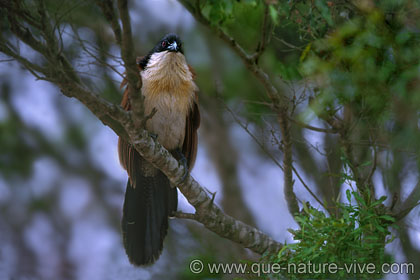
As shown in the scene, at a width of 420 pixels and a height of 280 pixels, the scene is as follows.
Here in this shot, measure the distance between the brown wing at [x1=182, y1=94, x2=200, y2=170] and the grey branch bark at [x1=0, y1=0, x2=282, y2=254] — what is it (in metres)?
0.77

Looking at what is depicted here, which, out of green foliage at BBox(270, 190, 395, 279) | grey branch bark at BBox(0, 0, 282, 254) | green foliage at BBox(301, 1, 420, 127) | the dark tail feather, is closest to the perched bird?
the dark tail feather

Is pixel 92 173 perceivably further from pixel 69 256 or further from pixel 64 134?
pixel 69 256

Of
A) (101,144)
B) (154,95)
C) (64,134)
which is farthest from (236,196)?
(64,134)

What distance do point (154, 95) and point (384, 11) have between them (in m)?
1.59

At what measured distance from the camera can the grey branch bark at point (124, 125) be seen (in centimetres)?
200

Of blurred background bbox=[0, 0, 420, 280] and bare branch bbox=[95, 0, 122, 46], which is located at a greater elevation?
blurred background bbox=[0, 0, 420, 280]

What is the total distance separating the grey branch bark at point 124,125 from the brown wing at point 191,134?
2.54 feet

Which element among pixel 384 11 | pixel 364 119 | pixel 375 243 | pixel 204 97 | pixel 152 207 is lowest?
pixel 375 243

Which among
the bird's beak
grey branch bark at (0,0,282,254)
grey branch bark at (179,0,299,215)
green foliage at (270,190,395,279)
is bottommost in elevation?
green foliage at (270,190,395,279)

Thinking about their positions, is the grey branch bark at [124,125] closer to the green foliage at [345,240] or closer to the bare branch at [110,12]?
the bare branch at [110,12]

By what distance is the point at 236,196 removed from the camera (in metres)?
5.32

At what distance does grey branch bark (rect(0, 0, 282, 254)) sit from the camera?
2.00m

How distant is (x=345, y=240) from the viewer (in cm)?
229

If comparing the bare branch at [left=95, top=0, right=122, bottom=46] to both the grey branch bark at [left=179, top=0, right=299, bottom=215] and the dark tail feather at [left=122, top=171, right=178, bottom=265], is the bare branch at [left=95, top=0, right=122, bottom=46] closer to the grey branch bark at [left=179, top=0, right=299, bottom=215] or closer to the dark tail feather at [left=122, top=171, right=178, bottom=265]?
the grey branch bark at [left=179, top=0, right=299, bottom=215]
